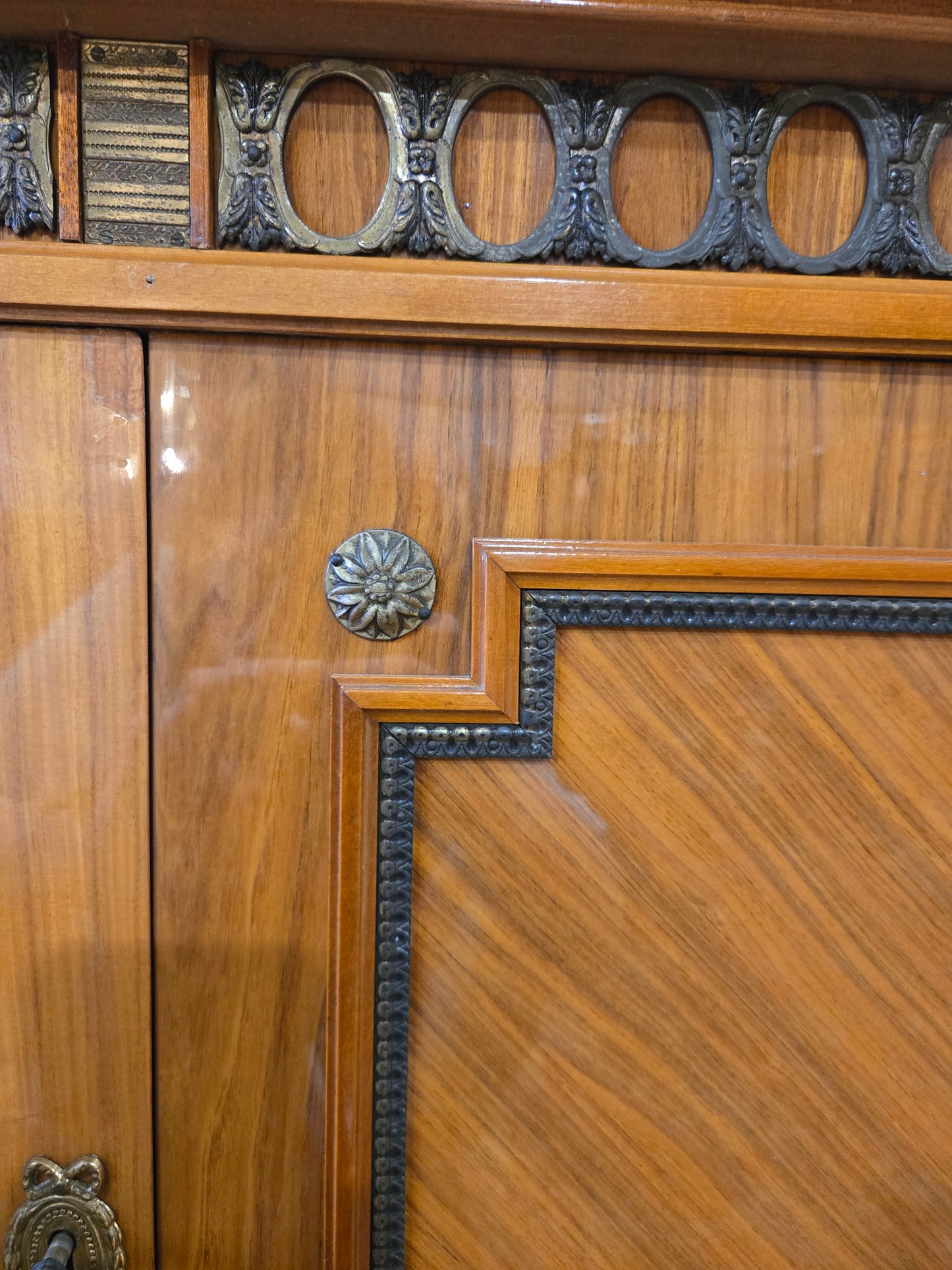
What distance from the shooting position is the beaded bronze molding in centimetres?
46

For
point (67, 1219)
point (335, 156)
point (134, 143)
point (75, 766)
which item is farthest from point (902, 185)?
point (67, 1219)

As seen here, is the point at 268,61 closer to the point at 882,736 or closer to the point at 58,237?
the point at 58,237

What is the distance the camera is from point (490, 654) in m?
0.50

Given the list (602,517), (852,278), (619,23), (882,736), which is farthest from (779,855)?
(619,23)

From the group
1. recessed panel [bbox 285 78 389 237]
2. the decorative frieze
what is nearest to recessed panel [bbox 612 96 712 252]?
recessed panel [bbox 285 78 389 237]

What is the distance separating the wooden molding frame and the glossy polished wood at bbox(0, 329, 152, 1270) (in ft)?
0.38

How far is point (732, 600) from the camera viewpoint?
0.50 metres

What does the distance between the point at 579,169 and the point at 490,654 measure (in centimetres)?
27

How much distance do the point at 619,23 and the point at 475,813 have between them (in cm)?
42

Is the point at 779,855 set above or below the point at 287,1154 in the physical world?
above

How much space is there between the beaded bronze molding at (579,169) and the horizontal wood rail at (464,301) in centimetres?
2

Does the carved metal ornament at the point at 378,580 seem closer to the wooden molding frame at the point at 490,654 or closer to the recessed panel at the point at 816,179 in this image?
the wooden molding frame at the point at 490,654

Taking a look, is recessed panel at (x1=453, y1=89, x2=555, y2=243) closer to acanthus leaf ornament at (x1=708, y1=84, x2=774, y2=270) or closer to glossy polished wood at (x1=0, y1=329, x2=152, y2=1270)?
acanthus leaf ornament at (x1=708, y1=84, x2=774, y2=270)

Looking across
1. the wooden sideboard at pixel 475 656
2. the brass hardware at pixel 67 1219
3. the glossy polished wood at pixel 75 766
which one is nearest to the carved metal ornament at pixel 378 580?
the wooden sideboard at pixel 475 656
